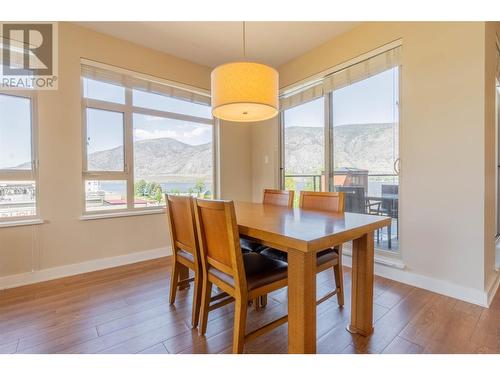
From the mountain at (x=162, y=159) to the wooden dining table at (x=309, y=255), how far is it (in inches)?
80.4

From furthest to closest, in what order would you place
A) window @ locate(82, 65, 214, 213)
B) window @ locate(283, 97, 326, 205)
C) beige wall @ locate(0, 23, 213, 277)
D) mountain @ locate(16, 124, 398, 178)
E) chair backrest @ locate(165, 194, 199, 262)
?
window @ locate(283, 97, 326, 205) < window @ locate(82, 65, 214, 213) < mountain @ locate(16, 124, 398, 178) < beige wall @ locate(0, 23, 213, 277) < chair backrest @ locate(165, 194, 199, 262)

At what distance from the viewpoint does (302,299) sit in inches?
46.3

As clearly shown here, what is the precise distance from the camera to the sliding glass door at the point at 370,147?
252 cm

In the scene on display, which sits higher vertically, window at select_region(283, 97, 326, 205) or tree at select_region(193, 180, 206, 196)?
window at select_region(283, 97, 326, 205)

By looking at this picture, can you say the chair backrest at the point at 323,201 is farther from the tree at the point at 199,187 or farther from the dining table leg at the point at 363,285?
the tree at the point at 199,187

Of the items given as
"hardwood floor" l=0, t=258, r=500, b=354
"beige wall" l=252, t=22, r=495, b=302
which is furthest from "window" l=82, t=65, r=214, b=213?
"beige wall" l=252, t=22, r=495, b=302

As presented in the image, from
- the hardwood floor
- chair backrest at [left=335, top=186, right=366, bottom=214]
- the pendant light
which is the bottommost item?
the hardwood floor

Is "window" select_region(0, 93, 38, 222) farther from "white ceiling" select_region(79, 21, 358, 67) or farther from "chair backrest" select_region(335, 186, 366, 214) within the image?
"chair backrest" select_region(335, 186, 366, 214)

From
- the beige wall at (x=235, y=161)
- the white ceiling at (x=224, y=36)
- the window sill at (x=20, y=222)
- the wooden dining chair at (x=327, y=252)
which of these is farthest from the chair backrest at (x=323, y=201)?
the window sill at (x=20, y=222)

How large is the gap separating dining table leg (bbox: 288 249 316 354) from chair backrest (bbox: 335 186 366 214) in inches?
74.1

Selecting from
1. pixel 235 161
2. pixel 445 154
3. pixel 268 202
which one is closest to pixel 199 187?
pixel 235 161

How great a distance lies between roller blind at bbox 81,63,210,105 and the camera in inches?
106
